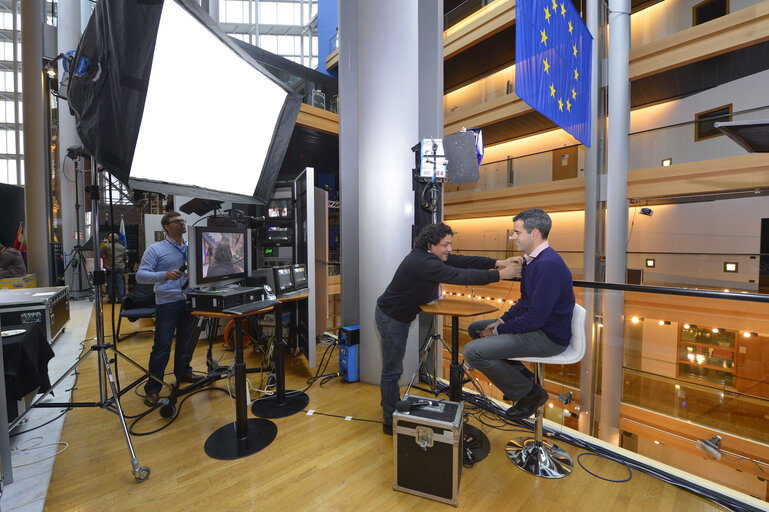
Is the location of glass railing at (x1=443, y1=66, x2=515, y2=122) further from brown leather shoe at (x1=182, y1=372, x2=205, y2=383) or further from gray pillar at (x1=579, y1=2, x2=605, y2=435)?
brown leather shoe at (x1=182, y1=372, x2=205, y2=383)

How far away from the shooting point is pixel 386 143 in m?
3.04

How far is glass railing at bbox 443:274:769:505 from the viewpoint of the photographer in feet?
18.9

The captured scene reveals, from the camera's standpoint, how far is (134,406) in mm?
2723

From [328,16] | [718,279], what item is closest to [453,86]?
[328,16]

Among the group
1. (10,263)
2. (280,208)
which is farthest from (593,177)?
(10,263)

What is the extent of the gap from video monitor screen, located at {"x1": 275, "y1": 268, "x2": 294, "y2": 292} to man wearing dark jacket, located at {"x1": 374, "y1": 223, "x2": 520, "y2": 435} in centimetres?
130

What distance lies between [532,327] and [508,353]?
21 cm

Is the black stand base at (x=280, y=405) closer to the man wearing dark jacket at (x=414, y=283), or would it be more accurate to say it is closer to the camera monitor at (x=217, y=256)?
the man wearing dark jacket at (x=414, y=283)

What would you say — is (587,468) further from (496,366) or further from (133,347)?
(133,347)

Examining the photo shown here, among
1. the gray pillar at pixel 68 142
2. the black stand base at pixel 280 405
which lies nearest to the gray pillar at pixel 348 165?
the black stand base at pixel 280 405

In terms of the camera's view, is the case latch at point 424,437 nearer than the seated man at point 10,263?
Yes

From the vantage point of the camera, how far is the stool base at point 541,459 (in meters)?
1.89

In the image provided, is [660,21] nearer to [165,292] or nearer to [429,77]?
[429,77]

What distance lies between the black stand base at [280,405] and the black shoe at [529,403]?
1.65 m
